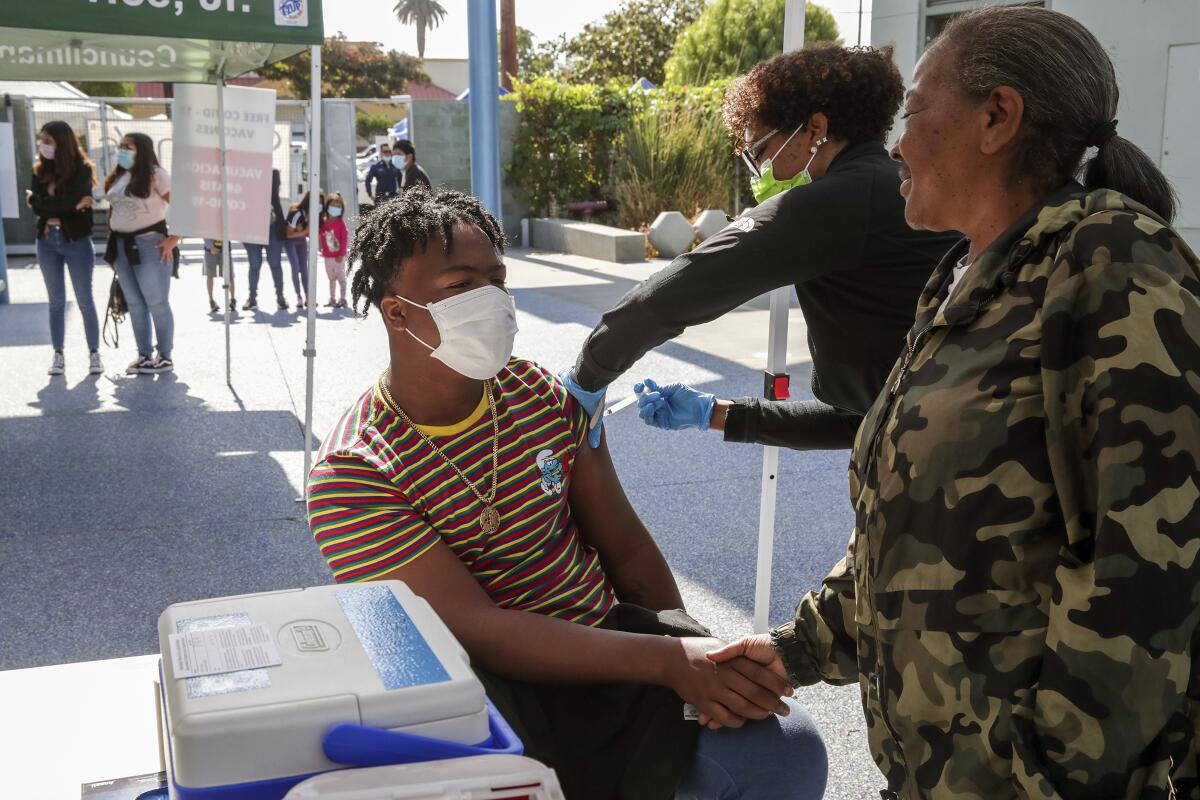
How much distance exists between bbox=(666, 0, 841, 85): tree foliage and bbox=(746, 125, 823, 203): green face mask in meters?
21.3

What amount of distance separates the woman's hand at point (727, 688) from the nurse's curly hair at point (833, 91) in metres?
1.33

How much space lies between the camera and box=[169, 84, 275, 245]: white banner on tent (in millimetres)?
7473

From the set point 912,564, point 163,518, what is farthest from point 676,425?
point 163,518

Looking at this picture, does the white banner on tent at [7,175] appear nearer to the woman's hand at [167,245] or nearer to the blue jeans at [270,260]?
the blue jeans at [270,260]

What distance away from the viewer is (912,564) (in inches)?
48.6

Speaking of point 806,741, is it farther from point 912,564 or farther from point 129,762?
point 129,762

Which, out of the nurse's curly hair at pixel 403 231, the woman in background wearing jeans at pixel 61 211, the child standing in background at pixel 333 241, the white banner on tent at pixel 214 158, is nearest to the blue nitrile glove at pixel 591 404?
the nurse's curly hair at pixel 403 231

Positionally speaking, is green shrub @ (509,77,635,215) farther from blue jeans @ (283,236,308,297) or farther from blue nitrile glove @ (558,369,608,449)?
blue nitrile glove @ (558,369,608,449)

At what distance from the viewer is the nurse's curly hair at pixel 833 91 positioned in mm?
2467

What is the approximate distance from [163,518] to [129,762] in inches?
145

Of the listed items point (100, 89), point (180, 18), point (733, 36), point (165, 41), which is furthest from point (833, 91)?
point (100, 89)

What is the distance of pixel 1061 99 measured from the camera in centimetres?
127

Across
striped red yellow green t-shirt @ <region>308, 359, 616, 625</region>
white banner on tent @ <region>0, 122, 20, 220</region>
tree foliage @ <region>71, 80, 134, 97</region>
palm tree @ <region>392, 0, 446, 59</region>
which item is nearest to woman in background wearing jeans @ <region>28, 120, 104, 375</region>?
white banner on tent @ <region>0, 122, 20, 220</region>

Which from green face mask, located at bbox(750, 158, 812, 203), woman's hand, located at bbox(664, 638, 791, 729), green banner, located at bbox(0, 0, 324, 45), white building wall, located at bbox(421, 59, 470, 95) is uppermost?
white building wall, located at bbox(421, 59, 470, 95)
